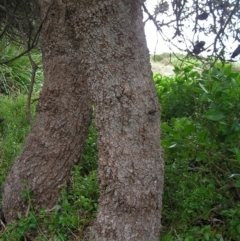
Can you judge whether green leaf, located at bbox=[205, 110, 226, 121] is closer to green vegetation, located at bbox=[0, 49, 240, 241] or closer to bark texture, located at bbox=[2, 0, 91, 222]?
green vegetation, located at bbox=[0, 49, 240, 241]

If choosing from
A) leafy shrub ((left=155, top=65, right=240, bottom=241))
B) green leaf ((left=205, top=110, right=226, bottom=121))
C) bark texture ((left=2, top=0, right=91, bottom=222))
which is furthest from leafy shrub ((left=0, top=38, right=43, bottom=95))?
green leaf ((left=205, top=110, right=226, bottom=121))

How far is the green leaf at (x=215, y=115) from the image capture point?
10.2 feet

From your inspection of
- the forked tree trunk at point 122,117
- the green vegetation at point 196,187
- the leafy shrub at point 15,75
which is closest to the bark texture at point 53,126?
the green vegetation at point 196,187

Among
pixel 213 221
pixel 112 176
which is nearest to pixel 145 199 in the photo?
pixel 112 176

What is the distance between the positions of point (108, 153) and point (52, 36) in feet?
4.05

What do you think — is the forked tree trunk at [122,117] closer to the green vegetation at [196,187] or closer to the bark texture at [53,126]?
the green vegetation at [196,187]

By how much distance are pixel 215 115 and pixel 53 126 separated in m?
1.37

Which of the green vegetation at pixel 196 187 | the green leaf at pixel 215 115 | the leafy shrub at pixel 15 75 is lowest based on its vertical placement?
the leafy shrub at pixel 15 75

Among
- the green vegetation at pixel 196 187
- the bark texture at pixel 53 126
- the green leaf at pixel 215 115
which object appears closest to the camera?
the green leaf at pixel 215 115

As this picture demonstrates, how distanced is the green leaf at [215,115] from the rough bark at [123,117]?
0.33 metres

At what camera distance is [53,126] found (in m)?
4.05

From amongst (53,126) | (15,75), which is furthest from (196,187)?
(15,75)

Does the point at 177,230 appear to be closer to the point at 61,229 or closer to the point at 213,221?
the point at 213,221

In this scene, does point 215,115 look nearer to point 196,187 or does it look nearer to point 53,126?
point 196,187
